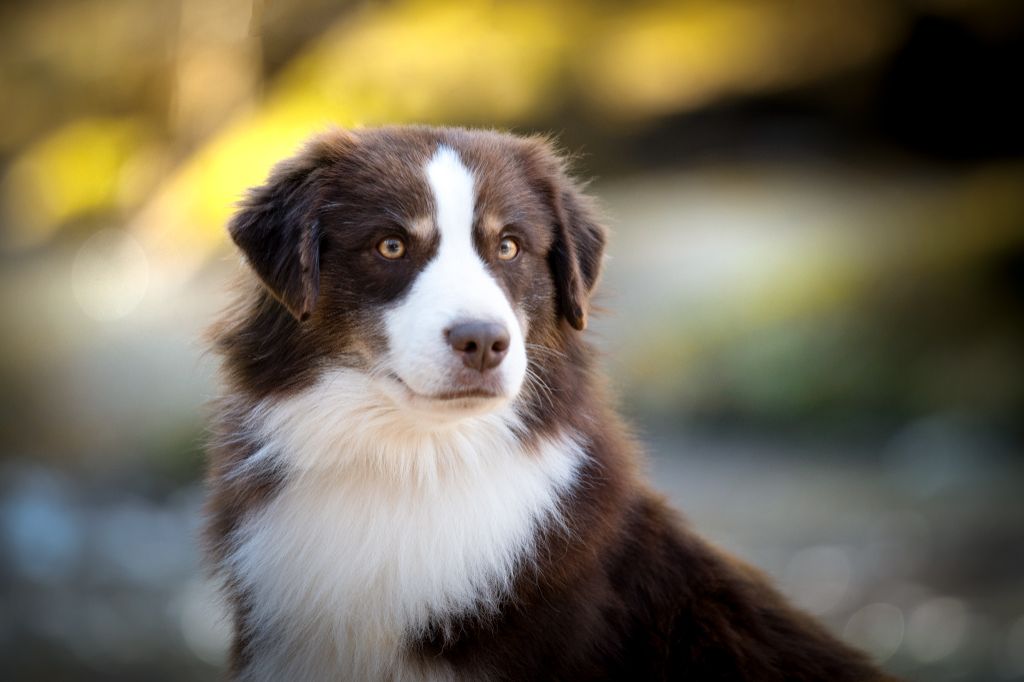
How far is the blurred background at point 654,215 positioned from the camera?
11.5 metres

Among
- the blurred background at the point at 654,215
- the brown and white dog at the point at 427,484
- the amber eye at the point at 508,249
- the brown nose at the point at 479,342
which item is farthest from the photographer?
the blurred background at the point at 654,215

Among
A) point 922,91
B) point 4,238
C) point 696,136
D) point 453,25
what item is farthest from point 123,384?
point 922,91

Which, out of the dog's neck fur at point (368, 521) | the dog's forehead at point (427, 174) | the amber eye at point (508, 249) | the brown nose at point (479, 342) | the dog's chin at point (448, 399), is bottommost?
the dog's neck fur at point (368, 521)

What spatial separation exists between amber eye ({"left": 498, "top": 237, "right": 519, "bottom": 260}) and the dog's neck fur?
49 cm

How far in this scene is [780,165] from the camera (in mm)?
11883

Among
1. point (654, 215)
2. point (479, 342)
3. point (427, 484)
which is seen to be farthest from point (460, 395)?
point (654, 215)

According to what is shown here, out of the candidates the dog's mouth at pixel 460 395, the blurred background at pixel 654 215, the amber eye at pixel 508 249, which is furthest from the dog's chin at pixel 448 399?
the blurred background at pixel 654 215

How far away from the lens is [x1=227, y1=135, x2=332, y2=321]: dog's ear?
11.1 ft

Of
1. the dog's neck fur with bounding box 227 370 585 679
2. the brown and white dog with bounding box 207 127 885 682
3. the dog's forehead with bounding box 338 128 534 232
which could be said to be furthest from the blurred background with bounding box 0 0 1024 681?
the dog's forehead with bounding box 338 128 534 232

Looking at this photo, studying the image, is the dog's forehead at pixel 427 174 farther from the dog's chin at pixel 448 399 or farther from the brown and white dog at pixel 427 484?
the dog's chin at pixel 448 399

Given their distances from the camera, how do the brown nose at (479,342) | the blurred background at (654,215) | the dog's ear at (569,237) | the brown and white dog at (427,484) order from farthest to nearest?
the blurred background at (654,215) → the dog's ear at (569,237) → the brown and white dog at (427,484) → the brown nose at (479,342)

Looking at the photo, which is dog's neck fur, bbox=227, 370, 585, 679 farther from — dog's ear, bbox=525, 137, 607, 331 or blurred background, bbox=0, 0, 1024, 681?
blurred background, bbox=0, 0, 1024, 681

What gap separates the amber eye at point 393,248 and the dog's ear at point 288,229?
0.69ft

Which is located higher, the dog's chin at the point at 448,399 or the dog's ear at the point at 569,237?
the dog's ear at the point at 569,237
